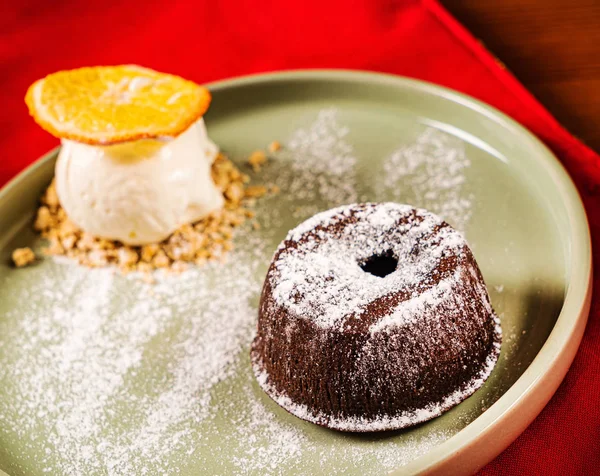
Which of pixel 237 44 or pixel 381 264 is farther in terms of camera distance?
pixel 237 44

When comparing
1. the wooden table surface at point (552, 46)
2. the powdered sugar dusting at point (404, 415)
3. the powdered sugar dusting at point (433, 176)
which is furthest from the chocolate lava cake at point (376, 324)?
the wooden table surface at point (552, 46)

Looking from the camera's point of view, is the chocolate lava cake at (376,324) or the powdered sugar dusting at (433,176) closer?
the chocolate lava cake at (376,324)

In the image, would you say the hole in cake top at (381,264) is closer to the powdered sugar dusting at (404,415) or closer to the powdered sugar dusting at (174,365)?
the powdered sugar dusting at (174,365)

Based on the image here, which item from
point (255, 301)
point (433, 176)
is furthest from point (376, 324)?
point (433, 176)

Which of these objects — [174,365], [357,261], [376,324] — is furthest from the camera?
[174,365]

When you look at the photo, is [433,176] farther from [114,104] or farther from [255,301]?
[114,104]

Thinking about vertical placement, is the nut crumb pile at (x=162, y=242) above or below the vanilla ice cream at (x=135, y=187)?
below
